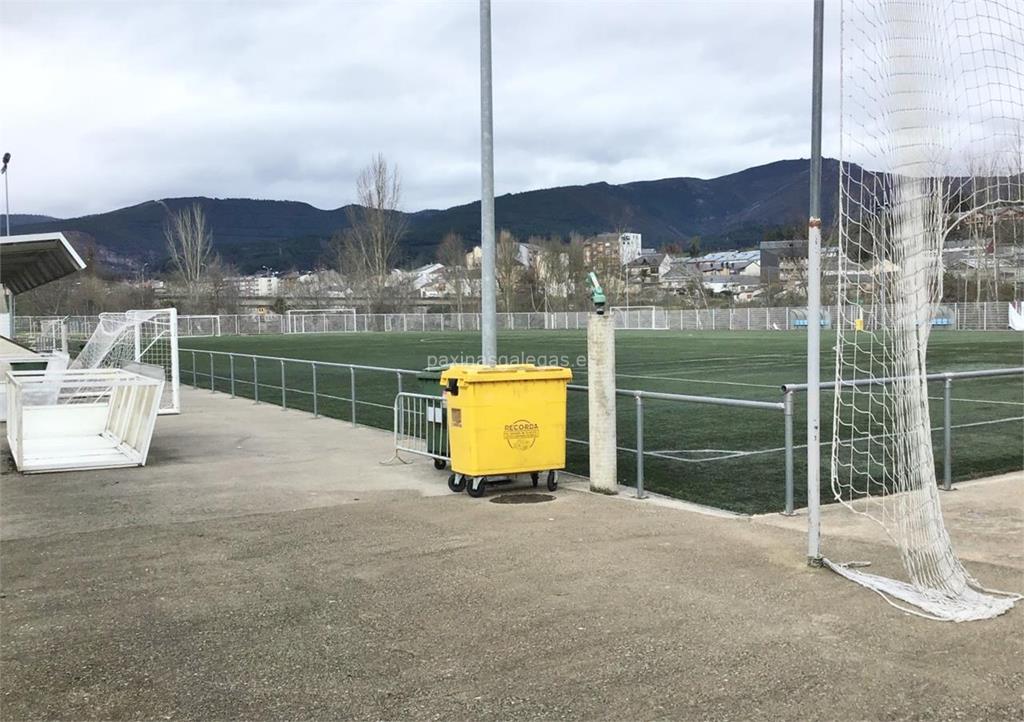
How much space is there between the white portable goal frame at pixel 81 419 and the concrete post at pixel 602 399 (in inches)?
207

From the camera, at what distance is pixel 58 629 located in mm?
4914

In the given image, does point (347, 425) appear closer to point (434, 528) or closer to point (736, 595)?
point (434, 528)

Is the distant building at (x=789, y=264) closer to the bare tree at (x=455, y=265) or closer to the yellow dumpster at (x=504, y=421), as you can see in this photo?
the bare tree at (x=455, y=265)

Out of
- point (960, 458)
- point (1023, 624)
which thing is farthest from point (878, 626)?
point (960, 458)

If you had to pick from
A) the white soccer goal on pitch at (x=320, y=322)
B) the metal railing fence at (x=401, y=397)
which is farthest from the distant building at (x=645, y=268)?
the metal railing fence at (x=401, y=397)

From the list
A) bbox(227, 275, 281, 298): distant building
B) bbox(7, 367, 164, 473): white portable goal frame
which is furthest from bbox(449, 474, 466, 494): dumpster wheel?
bbox(227, 275, 281, 298): distant building

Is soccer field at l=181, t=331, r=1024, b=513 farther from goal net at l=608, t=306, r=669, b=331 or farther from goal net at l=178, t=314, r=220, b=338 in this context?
goal net at l=178, t=314, r=220, b=338

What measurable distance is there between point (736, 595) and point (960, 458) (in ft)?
21.6

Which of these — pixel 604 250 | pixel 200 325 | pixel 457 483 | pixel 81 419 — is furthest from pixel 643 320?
pixel 457 483

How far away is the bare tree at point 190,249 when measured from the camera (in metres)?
96.4

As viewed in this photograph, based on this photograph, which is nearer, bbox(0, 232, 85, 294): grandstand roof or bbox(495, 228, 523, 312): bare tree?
bbox(0, 232, 85, 294): grandstand roof

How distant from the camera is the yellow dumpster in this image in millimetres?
8203

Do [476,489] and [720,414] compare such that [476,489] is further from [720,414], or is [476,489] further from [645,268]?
[645,268]

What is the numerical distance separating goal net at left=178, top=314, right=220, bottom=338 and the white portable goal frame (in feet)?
224
